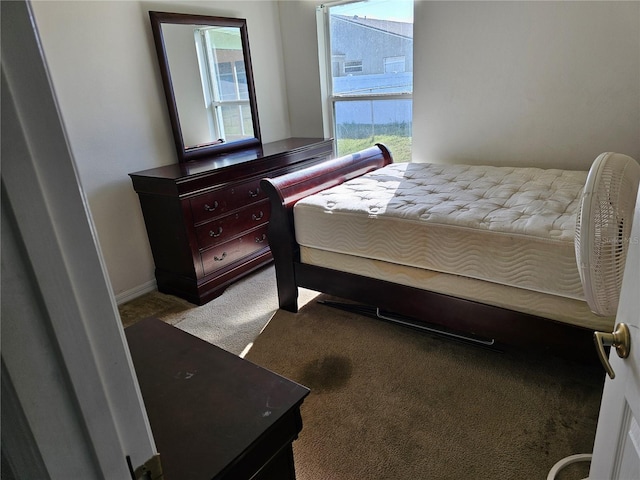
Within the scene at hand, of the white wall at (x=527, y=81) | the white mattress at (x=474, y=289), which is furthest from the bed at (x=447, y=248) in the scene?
the white wall at (x=527, y=81)

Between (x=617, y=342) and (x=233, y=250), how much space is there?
254cm

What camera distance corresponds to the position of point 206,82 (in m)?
3.19

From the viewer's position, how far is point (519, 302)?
1.75 m

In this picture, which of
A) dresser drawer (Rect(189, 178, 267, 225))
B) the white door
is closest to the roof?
dresser drawer (Rect(189, 178, 267, 225))

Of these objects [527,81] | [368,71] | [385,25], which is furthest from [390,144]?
[527,81]

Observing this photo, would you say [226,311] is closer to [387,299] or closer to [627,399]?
[387,299]

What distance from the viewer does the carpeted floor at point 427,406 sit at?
1493mm

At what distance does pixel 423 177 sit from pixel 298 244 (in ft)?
3.13

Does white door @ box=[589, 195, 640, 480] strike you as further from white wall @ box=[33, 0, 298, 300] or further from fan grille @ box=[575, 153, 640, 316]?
white wall @ box=[33, 0, 298, 300]

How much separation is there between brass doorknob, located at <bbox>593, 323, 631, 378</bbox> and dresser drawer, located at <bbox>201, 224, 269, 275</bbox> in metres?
2.40

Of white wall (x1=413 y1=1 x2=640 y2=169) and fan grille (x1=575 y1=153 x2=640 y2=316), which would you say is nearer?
fan grille (x1=575 y1=153 x2=640 y2=316)

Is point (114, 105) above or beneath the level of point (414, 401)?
above

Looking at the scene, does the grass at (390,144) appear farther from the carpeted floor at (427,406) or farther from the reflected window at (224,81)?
the carpeted floor at (427,406)

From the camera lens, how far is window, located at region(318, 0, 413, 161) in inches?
132
